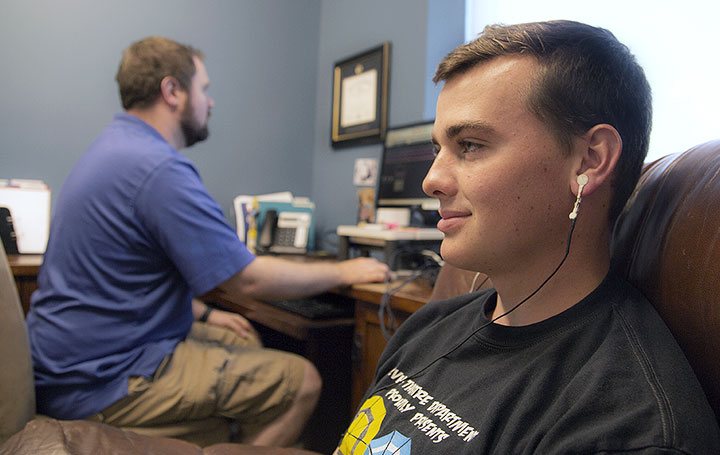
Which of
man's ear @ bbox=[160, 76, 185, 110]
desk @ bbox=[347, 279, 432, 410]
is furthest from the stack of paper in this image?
desk @ bbox=[347, 279, 432, 410]

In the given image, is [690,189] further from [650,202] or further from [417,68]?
[417,68]

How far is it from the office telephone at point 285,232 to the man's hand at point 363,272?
94 cm

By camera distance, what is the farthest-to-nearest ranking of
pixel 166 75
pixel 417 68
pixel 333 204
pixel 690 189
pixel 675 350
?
pixel 333 204 → pixel 417 68 → pixel 166 75 → pixel 690 189 → pixel 675 350

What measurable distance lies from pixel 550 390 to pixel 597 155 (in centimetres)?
29

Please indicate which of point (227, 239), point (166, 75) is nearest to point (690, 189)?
point (227, 239)

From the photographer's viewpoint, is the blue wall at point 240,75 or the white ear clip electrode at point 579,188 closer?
the white ear clip electrode at point 579,188

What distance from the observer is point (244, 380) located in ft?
5.13

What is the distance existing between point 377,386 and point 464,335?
6.9 inches

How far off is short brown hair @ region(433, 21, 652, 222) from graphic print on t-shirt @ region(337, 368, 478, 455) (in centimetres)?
35

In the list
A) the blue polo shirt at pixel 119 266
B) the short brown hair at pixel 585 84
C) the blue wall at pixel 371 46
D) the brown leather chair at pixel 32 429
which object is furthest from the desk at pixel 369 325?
the blue wall at pixel 371 46

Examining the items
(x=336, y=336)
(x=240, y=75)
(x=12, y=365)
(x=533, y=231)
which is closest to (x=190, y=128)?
(x=336, y=336)

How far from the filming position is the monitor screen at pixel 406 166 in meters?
2.09

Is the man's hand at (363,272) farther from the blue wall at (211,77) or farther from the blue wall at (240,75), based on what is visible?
the blue wall at (211,77)

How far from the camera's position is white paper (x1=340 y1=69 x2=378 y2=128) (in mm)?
2633
